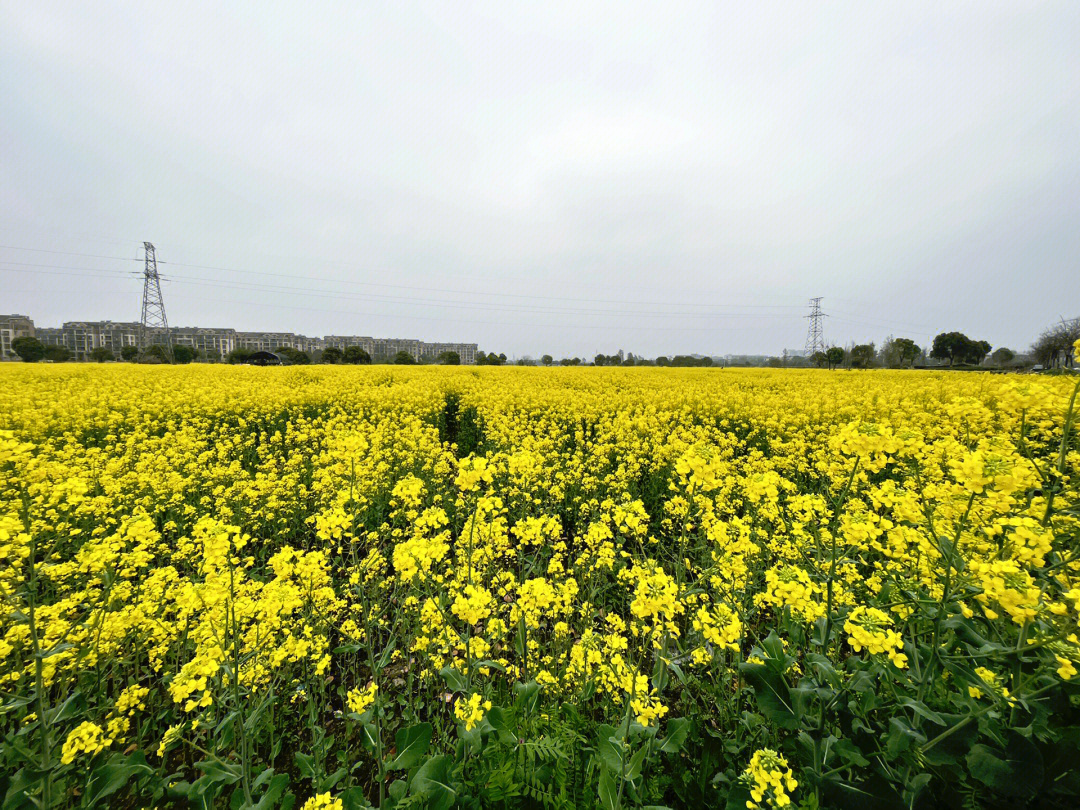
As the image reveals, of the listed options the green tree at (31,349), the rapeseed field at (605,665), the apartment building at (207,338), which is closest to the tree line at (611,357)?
the green tree at (31,349)

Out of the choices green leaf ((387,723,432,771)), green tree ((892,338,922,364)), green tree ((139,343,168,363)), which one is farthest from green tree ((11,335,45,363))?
green tree ((892,338,922,364))

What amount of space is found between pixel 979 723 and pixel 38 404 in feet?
58.7

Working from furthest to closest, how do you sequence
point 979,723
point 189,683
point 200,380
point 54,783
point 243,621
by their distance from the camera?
point 200,380, point 243,621, point 189,683, point 54,783, point 979,723

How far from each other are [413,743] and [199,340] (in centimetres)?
14146

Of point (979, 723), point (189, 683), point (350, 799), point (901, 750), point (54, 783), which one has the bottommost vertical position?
point (54, 783)

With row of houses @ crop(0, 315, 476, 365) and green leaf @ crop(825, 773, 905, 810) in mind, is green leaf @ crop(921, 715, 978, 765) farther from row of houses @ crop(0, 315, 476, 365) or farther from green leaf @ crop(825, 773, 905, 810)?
row of houses @ crop(0, 315, 476, 365)

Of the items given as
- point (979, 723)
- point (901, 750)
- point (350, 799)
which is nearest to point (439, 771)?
point (350, 799)

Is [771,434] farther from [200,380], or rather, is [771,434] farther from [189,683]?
[200,380]

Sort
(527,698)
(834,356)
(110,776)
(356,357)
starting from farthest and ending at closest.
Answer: (834,356)
(356,357)
(527,698)
(110,776)

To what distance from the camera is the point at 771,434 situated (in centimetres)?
919

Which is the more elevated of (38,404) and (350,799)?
(38,404)

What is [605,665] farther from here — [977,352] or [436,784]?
[977,352]

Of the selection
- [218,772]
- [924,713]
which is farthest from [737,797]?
[218,772]

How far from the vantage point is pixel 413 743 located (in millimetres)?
1875
